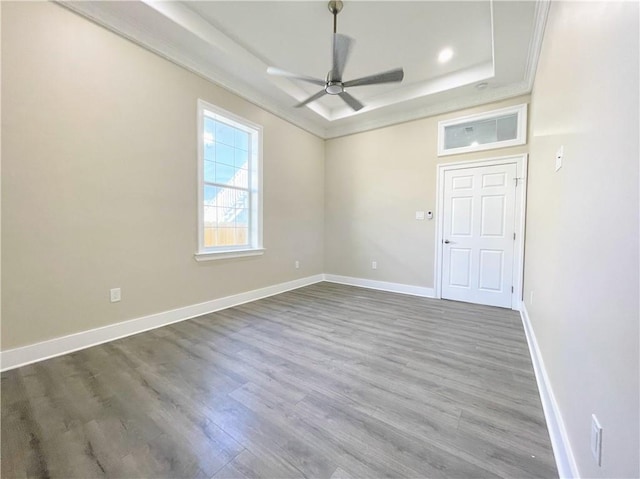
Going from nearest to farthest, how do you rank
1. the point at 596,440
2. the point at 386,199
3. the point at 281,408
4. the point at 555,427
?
the point at 596,440, the point at 555,427, the point at 281,408, the point at 386,199

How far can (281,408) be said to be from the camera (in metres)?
1.60

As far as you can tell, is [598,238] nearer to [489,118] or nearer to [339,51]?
[339,51]

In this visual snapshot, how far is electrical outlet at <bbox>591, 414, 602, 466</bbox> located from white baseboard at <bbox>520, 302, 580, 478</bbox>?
0.82ft

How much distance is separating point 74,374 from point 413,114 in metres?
5.11

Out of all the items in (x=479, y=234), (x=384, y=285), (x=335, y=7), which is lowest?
(x=384, y=285)

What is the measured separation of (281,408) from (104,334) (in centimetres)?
204

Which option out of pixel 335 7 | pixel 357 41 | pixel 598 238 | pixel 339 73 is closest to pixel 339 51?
pixel 339 73

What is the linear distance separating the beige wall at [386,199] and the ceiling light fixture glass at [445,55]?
899 mm

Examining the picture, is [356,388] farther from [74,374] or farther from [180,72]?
[180,72]

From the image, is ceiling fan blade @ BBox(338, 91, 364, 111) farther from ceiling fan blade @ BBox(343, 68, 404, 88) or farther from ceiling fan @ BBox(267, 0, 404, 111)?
ceiling fan blade @ BBox(343, 68, 404, 88)

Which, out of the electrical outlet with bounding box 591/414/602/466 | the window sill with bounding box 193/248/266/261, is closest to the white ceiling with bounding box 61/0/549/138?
the window sill with bounding box 193/248/266/261

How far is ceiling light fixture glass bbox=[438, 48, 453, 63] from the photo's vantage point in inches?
124

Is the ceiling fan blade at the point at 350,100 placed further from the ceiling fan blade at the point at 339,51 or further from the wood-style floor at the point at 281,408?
the wood-style floor at the point at 281,408

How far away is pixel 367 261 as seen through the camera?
493 centimetres
